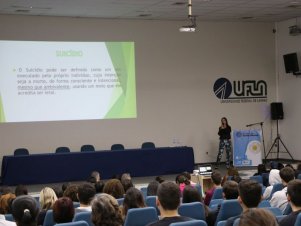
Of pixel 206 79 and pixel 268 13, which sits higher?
pixel 268 13

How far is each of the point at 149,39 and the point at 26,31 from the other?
325 centimetres

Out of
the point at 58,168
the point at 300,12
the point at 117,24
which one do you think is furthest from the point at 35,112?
the point at 300,12

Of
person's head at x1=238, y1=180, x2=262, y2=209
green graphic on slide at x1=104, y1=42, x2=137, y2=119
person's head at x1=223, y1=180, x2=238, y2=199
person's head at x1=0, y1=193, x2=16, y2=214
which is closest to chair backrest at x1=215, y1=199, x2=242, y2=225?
person's head at x1=223, y1=180, x2=238, y2=199

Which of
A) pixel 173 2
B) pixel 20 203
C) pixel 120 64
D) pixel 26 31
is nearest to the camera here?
pixel 20 203

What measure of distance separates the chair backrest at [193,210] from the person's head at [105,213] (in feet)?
3.64

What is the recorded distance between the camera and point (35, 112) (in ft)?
40.0

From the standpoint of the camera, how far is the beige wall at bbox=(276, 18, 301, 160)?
46.7 ft

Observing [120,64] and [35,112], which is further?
[120,64]

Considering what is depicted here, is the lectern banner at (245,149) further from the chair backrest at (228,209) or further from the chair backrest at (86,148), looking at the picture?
the chair backrest at (228,209)

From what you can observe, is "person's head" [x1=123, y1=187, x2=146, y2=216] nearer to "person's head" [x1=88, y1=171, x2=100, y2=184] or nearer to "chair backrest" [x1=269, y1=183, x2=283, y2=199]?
"chair backrest" [x1=269, y1=183, x2=283, y2=199]

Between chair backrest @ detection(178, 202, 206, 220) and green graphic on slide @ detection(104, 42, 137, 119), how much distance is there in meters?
8.49

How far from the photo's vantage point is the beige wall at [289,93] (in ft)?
46.7

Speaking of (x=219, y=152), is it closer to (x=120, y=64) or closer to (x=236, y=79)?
(x=236, y=79)

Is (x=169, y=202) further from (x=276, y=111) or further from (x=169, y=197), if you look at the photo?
(x=276, y=111)
